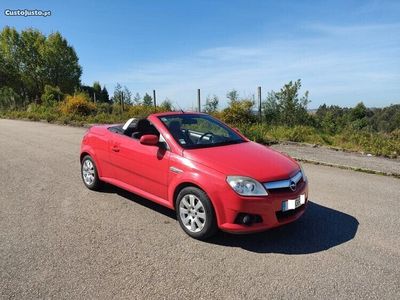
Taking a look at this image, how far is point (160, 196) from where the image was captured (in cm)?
516

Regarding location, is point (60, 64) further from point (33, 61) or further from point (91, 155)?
point (91, 155)

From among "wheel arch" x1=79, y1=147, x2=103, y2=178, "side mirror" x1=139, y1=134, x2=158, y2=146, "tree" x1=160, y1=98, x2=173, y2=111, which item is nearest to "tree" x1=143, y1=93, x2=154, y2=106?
"tree" x1=160, y1=98, x2=173, y2=111

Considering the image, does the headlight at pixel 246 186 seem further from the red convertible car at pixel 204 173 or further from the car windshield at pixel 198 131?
the car windshield at pixel 198 131

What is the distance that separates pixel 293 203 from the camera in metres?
4.53

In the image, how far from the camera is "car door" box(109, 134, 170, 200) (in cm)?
506

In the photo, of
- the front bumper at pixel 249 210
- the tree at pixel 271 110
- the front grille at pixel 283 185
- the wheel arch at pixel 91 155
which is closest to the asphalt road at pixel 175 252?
the front bumper at pixel 249 210

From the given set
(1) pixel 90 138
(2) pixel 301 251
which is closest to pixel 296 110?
(1) pixel 90 138

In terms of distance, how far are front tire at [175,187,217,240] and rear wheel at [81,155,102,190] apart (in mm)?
2254

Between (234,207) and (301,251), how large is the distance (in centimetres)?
90

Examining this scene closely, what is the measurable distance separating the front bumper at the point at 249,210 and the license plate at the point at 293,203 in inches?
2.6

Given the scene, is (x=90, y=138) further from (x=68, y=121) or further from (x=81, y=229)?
(x=68, y=121)

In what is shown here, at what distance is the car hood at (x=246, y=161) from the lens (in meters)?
4.45

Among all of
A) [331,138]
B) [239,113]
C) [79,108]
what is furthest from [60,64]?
[331,138]

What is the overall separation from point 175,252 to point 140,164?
1.56 metres
